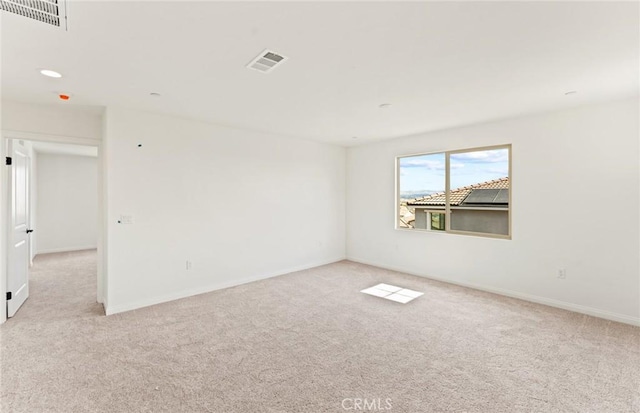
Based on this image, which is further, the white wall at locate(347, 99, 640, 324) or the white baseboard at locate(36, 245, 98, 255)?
the white baseboard at locate(36, 245, 98, 255)

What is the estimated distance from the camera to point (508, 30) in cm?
194

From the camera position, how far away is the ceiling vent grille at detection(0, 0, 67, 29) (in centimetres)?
164

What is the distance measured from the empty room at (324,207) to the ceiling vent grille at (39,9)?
1cm

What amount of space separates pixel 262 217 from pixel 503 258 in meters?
3.79

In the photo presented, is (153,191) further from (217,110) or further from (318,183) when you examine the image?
(318,183)

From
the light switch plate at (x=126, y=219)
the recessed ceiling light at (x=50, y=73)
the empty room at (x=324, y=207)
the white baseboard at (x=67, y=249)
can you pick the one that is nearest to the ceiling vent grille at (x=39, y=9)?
the empty room at (x=324, y=207)

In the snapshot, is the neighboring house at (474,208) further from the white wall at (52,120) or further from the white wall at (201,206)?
the white wall at (52,120)

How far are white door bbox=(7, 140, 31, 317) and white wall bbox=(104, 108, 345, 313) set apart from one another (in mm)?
1060

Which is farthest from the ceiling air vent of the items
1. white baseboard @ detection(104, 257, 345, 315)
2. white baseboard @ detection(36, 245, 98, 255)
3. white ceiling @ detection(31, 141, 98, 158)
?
white baseboard @ detection(36, 245, 98, 255)

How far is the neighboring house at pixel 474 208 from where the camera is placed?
446 cm

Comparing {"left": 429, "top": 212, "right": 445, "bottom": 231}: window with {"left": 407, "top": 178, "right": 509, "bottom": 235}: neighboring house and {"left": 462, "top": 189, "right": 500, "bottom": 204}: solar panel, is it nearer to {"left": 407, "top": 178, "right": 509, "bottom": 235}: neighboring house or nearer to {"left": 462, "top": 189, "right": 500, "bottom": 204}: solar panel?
{"left": 407, "top": 178, "right": 509, "bottom": 235}: neighboring house

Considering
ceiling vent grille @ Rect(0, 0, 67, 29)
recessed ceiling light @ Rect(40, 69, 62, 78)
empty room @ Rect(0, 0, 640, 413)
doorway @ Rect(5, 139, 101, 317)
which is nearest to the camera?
ceiling vent grille @ Rect(0, 0, 67, 29)

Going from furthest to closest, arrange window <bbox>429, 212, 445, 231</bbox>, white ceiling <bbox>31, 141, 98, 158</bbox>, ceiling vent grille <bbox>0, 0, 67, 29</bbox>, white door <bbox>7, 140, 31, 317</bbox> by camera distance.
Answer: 1. white ceiling <bbox>31, 141, 98, 158</bbox>
2. window <bbox>429, 212, 445, 231</bbox>
3. white door <bbox>7, 140, 31, 317</bbox>
4. ceiling vent grille <bbox>0, 0, 67, 29</bbox>

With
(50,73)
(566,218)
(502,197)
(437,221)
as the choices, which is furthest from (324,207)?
(50,73)
